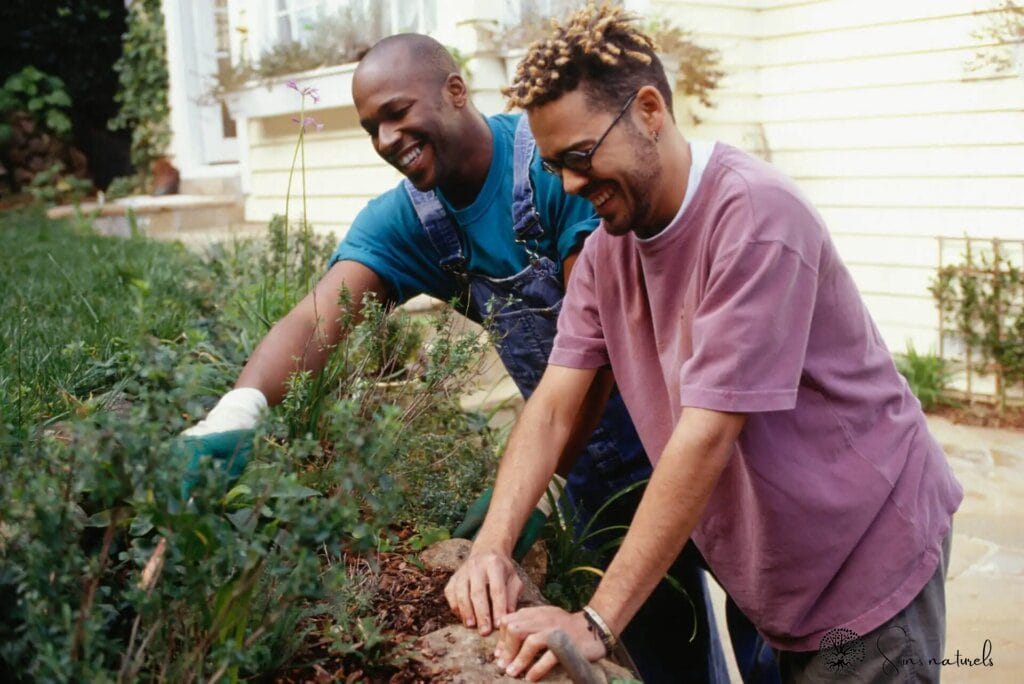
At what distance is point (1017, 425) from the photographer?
5891 millimetres

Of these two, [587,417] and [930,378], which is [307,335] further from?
[930,378]

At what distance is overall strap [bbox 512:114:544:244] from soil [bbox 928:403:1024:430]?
177 inches

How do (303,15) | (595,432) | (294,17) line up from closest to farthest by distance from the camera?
1. (595,432)
2. (303,15)
3. (294,17)

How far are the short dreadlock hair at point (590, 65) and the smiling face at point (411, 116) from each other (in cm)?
68

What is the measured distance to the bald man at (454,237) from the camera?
2404 mm

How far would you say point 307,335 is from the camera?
94.2 inches

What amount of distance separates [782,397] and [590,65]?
65 cm

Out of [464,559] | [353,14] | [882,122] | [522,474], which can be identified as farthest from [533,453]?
[882,122]

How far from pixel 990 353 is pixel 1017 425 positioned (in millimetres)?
461

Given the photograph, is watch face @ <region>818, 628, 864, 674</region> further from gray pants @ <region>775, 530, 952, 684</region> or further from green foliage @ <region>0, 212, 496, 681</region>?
green foliage @ <region>0, 212, 496, 681</region>

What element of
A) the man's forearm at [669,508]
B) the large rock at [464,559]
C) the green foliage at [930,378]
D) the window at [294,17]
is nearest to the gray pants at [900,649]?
the man's forearm at [669,508]

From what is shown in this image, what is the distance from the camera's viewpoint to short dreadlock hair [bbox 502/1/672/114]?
67.5 inches

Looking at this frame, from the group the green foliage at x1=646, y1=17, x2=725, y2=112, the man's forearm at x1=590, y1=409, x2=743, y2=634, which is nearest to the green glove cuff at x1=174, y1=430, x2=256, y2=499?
the man's forearm at x1=590, y1=409, x2=743, y2=634

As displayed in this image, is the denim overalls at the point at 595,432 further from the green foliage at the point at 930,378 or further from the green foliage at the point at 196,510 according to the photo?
the green foliage at the point at 930,378
